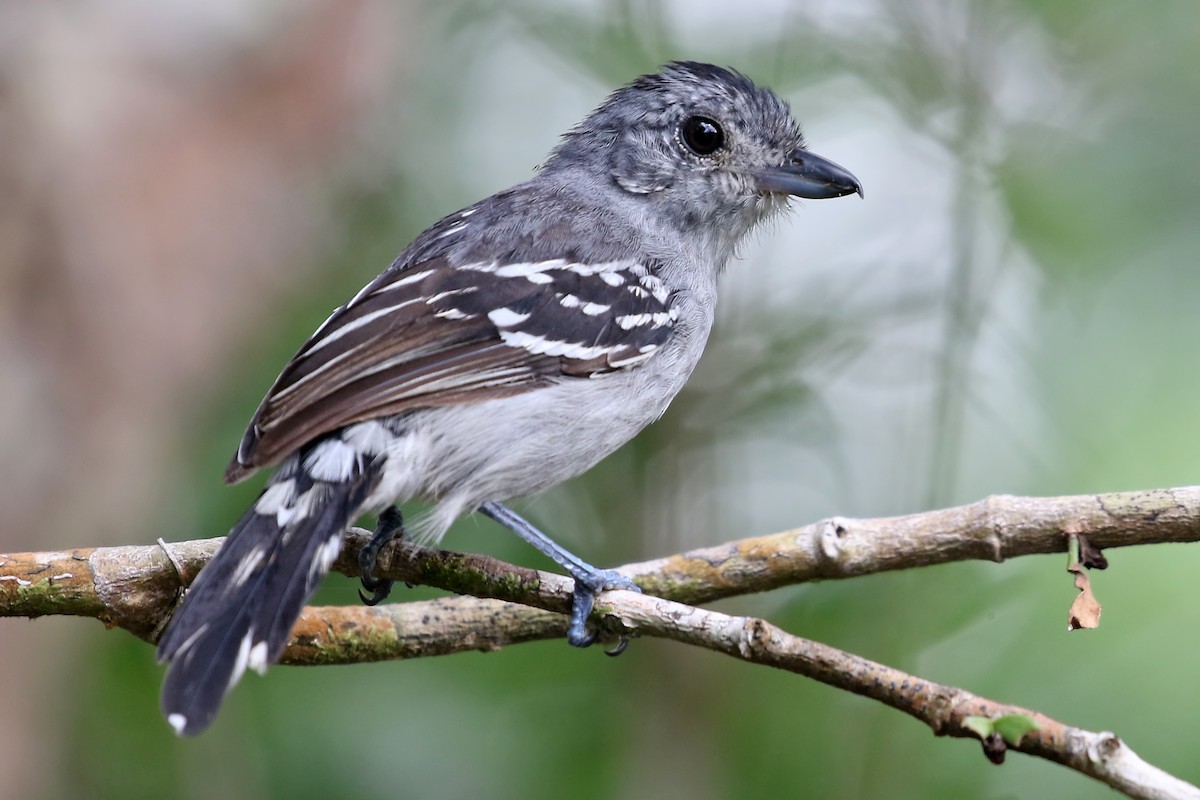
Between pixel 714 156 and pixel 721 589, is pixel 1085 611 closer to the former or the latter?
pixel 721 589

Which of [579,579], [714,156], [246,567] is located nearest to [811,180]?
[714,156]

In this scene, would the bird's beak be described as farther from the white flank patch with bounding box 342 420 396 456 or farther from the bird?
the white flank patch with bounding box 342 420 396 456

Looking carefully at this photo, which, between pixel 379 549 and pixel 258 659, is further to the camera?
pixel 379 549

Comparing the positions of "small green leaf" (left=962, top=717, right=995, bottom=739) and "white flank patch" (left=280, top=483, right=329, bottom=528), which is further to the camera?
"white flank patch" (left=280, top=483, right=329, bottom=528)

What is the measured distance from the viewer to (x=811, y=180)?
417 centimetres

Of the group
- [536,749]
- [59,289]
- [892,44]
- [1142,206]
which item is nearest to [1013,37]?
[892,44]

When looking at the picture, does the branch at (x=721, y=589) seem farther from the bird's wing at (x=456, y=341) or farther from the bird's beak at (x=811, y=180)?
the bird's beak at (x=811, y=180)

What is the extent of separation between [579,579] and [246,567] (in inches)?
32.4

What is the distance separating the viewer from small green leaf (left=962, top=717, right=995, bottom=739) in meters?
2.19

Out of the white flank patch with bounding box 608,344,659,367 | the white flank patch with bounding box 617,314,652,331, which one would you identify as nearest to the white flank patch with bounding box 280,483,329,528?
the white flank patch with bounding box 608,344,659,367

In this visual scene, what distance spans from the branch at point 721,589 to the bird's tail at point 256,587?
8.8 inches

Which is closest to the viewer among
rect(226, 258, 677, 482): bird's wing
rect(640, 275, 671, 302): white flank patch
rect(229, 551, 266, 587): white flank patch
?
rect(229, 551, 266, 587): white flank patch

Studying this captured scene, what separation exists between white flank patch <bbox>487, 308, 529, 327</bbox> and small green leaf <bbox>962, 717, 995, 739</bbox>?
71.8 inches

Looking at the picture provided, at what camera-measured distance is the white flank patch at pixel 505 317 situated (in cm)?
353
